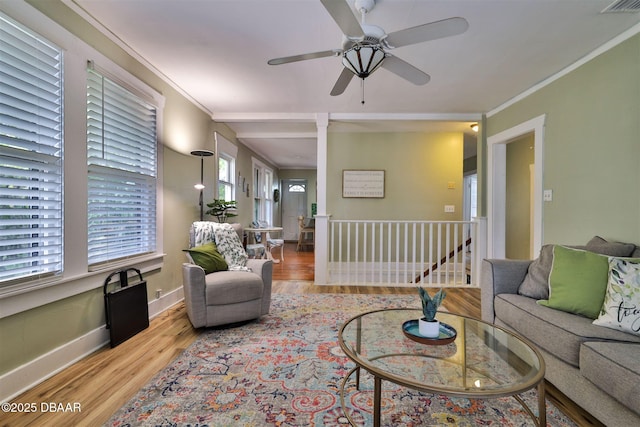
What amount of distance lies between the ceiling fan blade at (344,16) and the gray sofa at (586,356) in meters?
2.01

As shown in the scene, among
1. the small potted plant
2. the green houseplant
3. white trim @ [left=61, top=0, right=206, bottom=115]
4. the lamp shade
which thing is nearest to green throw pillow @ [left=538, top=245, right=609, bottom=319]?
the small potted plant

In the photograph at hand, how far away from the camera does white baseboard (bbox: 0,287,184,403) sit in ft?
5.24

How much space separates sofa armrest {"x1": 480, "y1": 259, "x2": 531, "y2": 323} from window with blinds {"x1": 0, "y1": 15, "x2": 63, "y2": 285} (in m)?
3.13

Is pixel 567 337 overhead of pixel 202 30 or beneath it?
beneath

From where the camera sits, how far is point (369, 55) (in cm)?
177

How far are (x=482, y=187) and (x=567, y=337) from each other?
283 centimetres

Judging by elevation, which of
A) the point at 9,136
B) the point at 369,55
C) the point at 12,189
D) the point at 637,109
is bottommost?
the point at 12,189

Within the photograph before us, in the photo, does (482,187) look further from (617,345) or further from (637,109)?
(617,345)

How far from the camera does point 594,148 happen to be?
2.41m

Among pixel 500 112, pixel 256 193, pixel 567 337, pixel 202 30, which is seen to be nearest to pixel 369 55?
pixel 202 30

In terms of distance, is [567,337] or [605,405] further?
[567,337]

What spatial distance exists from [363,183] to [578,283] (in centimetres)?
348

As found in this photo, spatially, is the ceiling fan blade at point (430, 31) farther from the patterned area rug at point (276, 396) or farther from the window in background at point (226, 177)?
the window in background at point (226, 177)

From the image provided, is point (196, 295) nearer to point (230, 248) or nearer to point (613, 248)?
point (230, 248)
